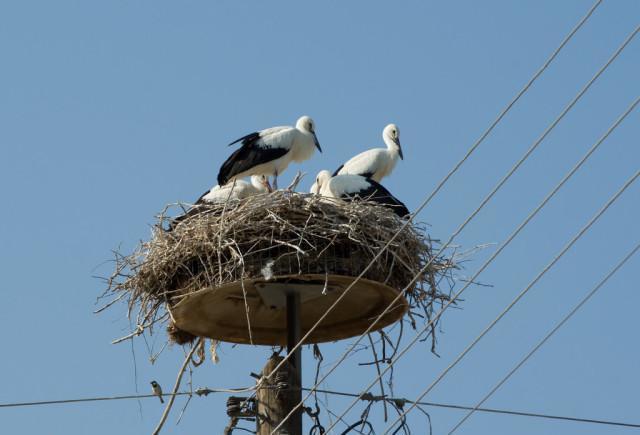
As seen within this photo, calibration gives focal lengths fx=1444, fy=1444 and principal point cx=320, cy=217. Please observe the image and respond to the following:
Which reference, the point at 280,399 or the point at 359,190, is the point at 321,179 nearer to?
the point at 359,190

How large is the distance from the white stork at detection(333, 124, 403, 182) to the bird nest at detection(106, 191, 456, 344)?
15.0ft

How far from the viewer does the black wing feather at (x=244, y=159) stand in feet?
42.0

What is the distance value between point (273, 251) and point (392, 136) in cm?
650

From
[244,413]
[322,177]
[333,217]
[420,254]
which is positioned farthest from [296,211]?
[322,177]

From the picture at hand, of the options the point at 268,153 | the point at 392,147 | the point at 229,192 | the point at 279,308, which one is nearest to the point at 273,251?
the point at 279,308

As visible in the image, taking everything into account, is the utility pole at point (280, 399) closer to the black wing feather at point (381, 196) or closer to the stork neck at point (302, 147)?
the black wing feather at point (381, 196)

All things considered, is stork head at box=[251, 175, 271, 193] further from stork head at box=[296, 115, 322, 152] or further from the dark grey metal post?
the dark grey metal post

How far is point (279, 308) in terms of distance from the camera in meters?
9.25

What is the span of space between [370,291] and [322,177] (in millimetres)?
3986

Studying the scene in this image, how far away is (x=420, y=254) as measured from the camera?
9562 mm

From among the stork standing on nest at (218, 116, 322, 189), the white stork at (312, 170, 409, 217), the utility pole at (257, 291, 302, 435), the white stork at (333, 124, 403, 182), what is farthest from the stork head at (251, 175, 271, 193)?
the utility pole at (257, 291, 302, 435)

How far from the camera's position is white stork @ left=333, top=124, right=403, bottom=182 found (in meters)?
14.2

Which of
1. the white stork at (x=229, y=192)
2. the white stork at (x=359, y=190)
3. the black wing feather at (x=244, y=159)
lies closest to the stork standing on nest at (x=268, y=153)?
the black wing feather at (x=244, y=159)

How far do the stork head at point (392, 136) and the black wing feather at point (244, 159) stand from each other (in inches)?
98.5
